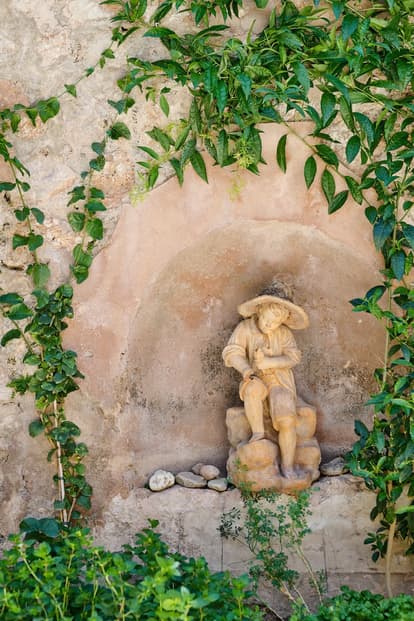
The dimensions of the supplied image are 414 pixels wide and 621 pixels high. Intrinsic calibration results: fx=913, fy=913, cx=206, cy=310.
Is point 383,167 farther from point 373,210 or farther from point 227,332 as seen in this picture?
point 227,332

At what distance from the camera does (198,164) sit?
461 cm

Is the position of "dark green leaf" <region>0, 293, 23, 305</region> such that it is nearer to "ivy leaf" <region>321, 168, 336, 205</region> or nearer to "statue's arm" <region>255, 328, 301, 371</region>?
"statue's arm" <region>255, 328, 301, 371</region>

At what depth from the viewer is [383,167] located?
4445 mm

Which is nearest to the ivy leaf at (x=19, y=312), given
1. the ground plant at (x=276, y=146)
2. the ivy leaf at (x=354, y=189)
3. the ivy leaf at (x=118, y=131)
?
the ground plant at (x=276, y=146)

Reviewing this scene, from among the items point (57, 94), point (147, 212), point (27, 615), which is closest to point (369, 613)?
point (27, 615)

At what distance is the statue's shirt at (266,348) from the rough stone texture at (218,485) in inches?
21.2

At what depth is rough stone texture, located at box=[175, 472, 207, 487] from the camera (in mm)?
4656

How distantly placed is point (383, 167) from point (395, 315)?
2.38 ft

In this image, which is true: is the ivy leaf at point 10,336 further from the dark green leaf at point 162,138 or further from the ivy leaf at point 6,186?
the dark green leaf at point 162,138

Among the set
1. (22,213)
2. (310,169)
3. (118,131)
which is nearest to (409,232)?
(310,169)

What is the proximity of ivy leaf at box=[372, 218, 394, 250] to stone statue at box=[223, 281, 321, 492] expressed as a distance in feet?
1.73

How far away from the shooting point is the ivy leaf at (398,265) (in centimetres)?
442

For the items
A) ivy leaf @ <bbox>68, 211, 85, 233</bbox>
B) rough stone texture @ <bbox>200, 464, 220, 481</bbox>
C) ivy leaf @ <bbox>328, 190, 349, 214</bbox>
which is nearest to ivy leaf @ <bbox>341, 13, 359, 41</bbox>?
ivy leaf @ <bbox>328, 190, 349, 214</bbox>

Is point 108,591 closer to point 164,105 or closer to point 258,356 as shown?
point 258,356
